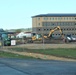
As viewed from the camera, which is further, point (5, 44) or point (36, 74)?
point (5, 44)

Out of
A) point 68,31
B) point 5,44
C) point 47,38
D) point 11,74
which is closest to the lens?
point 11,74

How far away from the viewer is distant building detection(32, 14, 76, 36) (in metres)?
145

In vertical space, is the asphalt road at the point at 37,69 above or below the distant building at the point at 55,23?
below

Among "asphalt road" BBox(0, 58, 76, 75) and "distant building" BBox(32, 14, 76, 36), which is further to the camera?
"distant building" BBox(32, 14, 76, 36)

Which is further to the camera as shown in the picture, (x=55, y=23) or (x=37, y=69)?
(x=55, y=23)

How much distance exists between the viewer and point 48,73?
13.7 metres

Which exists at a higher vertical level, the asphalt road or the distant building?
the distant building

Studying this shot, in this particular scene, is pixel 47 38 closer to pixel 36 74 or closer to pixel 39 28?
pixel 39 28

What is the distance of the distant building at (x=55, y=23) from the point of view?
145 metres

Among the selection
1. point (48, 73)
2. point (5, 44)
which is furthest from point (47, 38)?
point (48, 73)

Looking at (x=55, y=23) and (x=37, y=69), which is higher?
(x=55, y=23)

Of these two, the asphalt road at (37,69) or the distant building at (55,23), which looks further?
the distant building at (55,23)

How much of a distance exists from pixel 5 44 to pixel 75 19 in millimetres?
86896

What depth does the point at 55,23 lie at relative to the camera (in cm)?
14662
